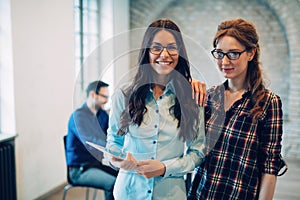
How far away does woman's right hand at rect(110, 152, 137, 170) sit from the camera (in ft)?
2.38

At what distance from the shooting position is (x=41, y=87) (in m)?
2.38

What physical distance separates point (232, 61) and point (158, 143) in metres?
0.28

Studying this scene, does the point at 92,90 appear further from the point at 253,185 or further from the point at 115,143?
the point at 253,185

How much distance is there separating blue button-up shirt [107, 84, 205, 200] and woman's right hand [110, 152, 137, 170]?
3cm

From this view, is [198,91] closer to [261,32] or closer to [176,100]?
[176,100]

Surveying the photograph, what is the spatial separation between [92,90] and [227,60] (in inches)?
14.3

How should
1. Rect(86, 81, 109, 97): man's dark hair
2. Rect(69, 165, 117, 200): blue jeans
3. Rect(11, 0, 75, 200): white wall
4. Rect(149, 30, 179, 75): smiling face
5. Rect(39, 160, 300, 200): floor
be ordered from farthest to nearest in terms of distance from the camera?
1. Rect(11, 0, 75, 200): white wall
2. Rect(69, 165, 117, 200): blue jeans
3. Rect(39, 160, 300, 200): floor
4. Rect(86, 81, 109, 97): man's dark hair
5. Rect(149, 30, 179, 75): smiling face

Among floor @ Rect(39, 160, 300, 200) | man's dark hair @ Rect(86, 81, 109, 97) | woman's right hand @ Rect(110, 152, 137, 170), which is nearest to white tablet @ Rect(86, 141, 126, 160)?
woman's right hand @ Rect(110, 152, 137, 170)

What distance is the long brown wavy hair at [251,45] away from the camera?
2.57 feet

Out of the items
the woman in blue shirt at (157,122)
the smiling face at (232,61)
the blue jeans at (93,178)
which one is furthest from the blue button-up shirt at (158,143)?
the blue jeans at (93,178)

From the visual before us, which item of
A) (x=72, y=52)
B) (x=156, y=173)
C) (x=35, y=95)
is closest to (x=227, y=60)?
(x=156, y=173)

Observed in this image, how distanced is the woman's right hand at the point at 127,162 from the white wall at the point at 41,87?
1.63 metres

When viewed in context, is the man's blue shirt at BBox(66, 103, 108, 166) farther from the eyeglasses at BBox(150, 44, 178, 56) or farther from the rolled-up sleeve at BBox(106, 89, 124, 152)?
the eyeglasses at BBox(150, 44, 178, 56)

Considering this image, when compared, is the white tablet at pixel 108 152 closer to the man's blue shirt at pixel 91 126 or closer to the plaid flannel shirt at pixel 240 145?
the man's blue shirt at pixel 91 126
